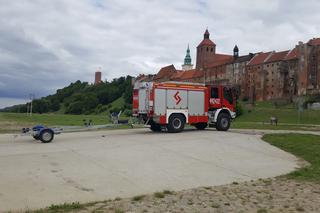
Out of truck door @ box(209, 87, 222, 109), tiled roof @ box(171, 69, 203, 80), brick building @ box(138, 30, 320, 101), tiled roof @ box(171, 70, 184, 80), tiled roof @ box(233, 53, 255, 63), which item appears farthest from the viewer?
tiled roof @ box(171, 70, 184, 80)

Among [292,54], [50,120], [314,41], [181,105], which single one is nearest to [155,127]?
[181,105]

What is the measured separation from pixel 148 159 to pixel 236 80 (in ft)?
366

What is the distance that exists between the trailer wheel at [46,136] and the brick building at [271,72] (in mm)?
86714

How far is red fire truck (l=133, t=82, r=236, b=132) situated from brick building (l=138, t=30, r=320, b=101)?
76925 mm

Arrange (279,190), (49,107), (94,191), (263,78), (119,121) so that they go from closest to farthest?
(94,191)
(279,190)
(119,121)
(263,78)
(49,107)

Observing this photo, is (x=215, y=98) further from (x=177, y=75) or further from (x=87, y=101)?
(x=87, y=101)

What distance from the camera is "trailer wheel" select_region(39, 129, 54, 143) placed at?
1764 centimetres

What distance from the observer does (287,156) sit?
51.1 feet

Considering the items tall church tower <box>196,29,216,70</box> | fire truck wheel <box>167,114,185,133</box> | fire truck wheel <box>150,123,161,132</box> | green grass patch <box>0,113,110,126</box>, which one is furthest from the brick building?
fire truck wheel <box>167,114,185,133</box>

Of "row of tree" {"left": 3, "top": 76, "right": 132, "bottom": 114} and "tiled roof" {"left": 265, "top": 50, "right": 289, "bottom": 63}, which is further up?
"tiled roof" {"left": 265, "top": 50, "right": 289, "bottom": 63}

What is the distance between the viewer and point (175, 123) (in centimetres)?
2248

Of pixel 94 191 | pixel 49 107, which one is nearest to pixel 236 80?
pixel 49 107

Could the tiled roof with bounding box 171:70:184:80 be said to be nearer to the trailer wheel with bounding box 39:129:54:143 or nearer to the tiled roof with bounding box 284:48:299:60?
the tiled roof with bounding box 284:48:299:60

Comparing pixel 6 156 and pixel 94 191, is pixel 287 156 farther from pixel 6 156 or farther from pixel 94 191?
pixel 6 156
